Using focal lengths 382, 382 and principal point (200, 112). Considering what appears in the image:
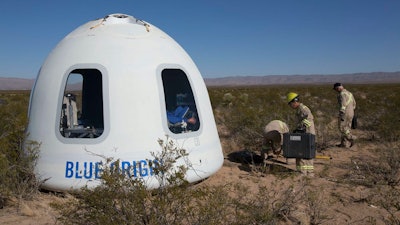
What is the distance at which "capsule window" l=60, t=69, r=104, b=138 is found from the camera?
527 centimetres

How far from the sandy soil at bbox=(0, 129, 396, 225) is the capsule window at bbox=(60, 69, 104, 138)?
97cm

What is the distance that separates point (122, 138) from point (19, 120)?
1.88m

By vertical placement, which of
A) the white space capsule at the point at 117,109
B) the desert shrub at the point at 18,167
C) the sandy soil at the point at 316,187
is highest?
the white space capsule at the point at 117,109

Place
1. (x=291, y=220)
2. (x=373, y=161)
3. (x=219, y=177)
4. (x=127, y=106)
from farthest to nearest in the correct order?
(x=373, y=161)
(x=219, y=177)
(x=127, y=106)
(x=291, y=220)

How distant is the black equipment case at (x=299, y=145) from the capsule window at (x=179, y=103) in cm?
176

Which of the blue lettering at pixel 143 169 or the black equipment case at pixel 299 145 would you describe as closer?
the blue lettering at pixel 143 169

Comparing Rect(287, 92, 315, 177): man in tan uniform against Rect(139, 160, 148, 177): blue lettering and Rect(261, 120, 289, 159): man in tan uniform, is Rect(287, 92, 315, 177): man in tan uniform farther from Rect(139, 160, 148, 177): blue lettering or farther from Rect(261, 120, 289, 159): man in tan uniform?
Rect(139, 160, 148, 177): blue lettering

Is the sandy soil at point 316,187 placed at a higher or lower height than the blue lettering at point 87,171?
lower

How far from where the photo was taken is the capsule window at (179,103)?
564 cm

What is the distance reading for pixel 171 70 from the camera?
590 cm

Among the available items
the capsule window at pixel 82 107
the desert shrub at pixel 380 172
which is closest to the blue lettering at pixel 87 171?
the capsule window at pixel 82 107

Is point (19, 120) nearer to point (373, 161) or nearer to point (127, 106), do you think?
point (127, 106)

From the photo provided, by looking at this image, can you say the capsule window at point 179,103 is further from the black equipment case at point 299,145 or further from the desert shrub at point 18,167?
the desert shrub at point 18,167

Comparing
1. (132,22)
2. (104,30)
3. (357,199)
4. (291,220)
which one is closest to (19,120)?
(104,30)
